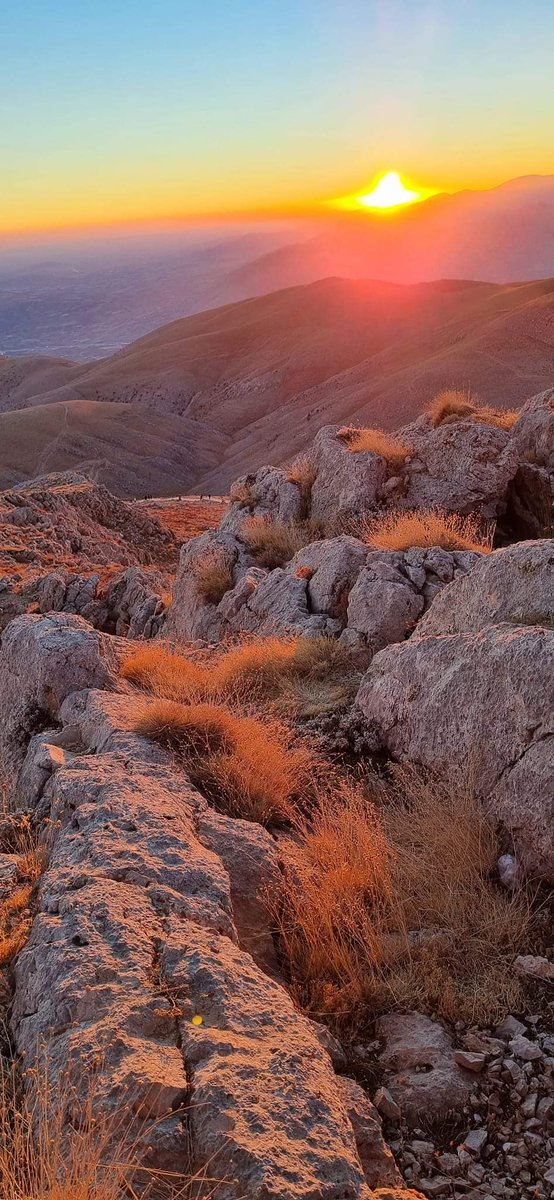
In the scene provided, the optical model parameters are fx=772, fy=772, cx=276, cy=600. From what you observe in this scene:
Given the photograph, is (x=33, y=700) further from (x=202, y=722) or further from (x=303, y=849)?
(x=303, y=849)

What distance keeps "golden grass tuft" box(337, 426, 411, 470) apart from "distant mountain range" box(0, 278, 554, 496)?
37100mm

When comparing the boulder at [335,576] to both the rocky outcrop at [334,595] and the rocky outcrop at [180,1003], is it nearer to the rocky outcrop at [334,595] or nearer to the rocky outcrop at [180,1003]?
the rocky outcrop at [334,595]

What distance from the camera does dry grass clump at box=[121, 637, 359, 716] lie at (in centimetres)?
661

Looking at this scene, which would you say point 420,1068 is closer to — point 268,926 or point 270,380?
point 268,926

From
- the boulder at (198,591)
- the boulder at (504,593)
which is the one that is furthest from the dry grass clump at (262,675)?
the boulder at (198,591)

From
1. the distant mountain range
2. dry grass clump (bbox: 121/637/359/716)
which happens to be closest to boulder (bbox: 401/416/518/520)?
dry grass clump (bbox: 121/637/359/716)

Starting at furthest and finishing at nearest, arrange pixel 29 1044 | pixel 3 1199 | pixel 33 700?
1. pixel 33 700
2. pixel 29 1044
3. pixel 3 1199

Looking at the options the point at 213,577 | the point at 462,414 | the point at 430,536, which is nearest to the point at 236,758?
the point at 430,536

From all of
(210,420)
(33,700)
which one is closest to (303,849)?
(33,700)

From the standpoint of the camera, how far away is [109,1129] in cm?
224

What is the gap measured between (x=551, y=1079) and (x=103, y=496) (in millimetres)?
26696

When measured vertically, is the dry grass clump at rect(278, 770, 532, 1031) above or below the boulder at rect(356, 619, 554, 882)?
below

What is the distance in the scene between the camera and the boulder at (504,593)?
18.0 ft

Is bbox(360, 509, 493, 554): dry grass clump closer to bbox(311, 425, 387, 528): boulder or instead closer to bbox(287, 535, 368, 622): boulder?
bbox(287, 535, 368, 622): boulder
